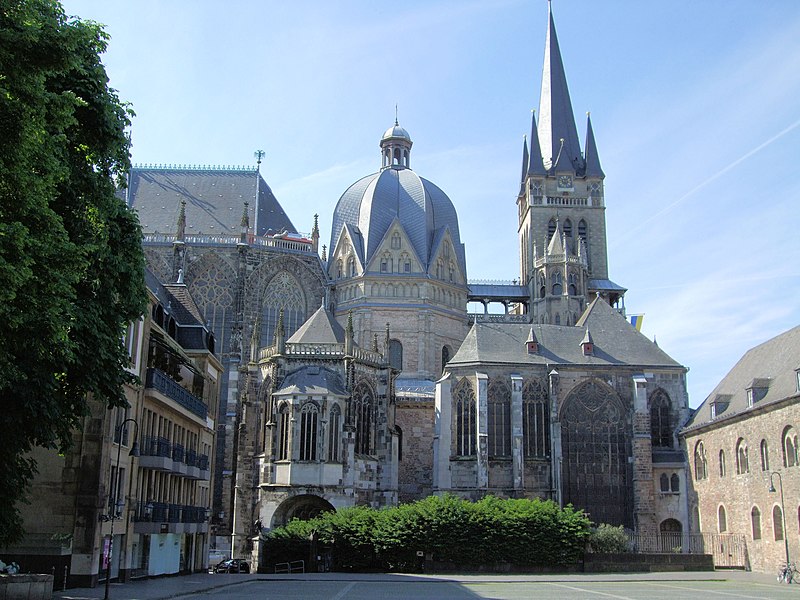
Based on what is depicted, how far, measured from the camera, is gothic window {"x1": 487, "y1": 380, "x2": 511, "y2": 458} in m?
54.5

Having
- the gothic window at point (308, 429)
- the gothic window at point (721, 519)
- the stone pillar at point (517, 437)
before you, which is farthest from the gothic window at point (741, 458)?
the gothic window at point (308, 429)

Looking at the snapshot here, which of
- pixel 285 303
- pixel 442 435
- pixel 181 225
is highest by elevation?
pixel 181 225

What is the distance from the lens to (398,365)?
216 feet

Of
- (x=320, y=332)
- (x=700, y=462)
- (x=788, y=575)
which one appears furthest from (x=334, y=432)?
(x=788, y=575)

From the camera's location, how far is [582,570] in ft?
142

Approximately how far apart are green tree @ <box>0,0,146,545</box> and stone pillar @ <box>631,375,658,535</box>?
38186 mm

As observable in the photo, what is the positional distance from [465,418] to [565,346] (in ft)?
26.2

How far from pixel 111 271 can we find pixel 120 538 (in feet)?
46.4

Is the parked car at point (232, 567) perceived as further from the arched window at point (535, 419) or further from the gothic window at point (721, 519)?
the gothic window at point (721, 519)

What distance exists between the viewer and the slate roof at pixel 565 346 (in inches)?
2207

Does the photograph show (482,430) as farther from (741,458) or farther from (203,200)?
(203,200)

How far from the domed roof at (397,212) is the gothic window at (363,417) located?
57.6 feet

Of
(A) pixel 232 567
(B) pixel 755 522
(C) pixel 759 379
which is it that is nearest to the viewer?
(A) pixel 232 567

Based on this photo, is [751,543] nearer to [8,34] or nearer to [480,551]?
[480,551]
